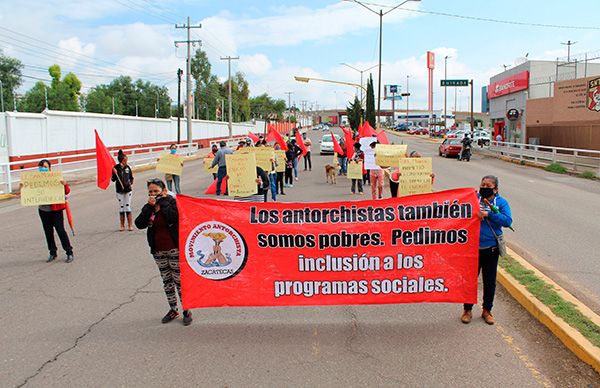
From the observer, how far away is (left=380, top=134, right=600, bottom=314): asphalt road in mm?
7566

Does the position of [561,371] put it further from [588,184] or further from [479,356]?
[588,184]

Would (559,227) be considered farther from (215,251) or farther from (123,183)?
(123,183)

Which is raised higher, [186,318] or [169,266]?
[169,266]

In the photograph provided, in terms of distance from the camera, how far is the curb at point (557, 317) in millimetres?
4809

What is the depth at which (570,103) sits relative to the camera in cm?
3209

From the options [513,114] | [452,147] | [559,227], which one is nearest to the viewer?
[559,227]

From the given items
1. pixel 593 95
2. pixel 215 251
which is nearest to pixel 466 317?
pixel 215 251

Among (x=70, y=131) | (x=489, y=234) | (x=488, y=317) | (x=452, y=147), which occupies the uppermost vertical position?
(x=70, y=131)

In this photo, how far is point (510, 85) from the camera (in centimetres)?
4419

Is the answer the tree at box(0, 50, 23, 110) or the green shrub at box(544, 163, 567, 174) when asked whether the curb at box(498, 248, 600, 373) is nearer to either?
the green shrub at box(544, 163, 567, 174)

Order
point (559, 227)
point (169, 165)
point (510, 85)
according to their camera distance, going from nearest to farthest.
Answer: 1. point (559, 227)
2. point (169, 165)
3. point (510, 85)

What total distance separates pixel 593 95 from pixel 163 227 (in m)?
30.3

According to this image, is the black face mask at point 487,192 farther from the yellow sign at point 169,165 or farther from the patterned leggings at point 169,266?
the yellow sign at point 169,165

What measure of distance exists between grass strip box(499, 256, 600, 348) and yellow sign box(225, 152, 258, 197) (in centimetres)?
490
